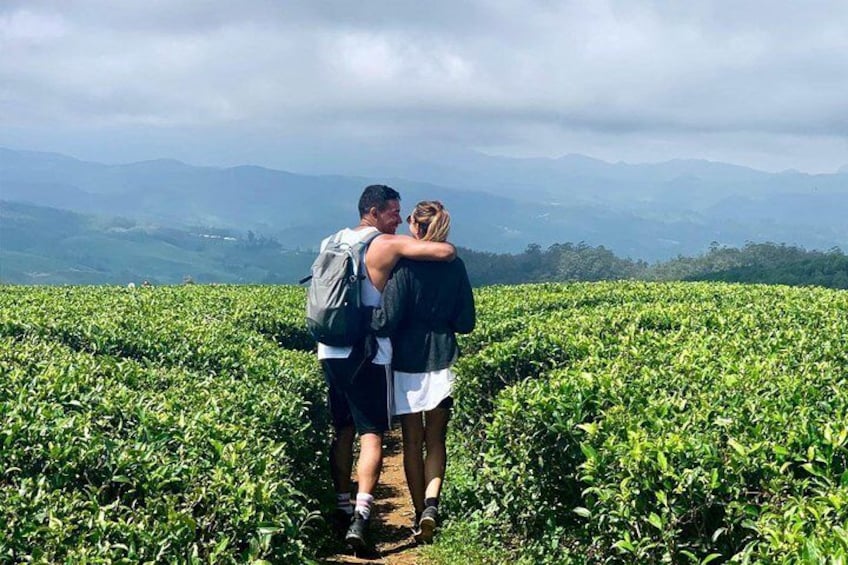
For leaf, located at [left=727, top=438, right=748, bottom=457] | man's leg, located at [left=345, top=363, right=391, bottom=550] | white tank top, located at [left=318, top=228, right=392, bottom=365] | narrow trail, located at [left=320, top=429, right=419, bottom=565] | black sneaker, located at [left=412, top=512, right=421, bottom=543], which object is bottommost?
narrow trail, located at [left=320, top=429, right=419, bottom=565]

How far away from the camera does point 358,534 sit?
6.59 m

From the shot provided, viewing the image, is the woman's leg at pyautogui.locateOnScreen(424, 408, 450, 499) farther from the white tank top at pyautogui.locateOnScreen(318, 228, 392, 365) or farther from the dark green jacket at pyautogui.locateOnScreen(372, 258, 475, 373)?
the white tank top at pyautogui.locateOnScreen(318, 228, 392, 365)

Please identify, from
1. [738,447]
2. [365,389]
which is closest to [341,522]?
[365,389]

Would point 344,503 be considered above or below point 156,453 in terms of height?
below

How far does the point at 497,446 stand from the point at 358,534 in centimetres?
138

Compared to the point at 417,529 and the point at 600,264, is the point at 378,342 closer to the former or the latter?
the point at 417,529

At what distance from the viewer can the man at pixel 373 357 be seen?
6.82 meters

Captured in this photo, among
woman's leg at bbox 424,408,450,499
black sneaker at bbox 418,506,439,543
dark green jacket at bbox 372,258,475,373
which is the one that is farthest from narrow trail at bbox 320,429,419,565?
dark green jacket at bbox 372,258,475,373

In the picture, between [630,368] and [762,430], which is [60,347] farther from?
[762,430]

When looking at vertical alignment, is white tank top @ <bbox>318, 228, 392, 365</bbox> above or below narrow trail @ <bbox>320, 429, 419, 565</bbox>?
above

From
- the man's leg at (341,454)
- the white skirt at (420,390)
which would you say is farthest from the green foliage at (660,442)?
the man's leg at (341,454)

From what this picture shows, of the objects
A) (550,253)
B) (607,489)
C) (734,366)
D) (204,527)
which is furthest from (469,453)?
(550,253)

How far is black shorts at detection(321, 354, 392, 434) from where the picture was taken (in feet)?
22.9

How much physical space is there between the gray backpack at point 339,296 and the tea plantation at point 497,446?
2.38 feet
